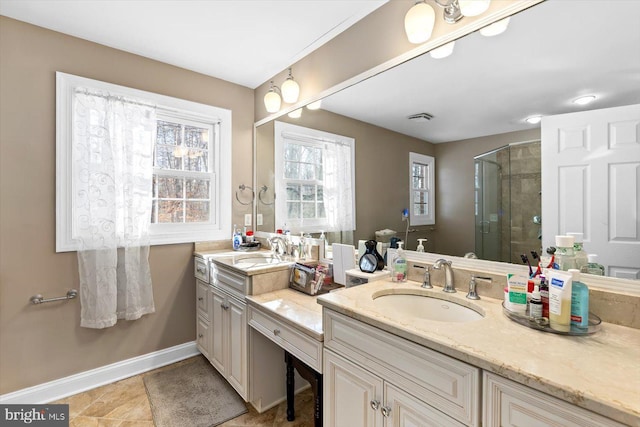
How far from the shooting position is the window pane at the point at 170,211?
2418mm

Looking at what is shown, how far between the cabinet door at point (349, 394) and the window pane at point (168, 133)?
2177mm

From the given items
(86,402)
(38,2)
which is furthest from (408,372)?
(38,2)

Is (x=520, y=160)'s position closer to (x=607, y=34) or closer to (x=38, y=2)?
(x=607, y=34)

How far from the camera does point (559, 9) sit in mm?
1062

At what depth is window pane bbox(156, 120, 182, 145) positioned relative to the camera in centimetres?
242

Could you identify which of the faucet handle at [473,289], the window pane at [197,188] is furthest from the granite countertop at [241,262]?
the faucet handle at [473,289]

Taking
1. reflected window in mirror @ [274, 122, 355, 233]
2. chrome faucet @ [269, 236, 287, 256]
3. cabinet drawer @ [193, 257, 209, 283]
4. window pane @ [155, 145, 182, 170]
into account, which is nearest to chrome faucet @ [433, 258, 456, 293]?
reflected window in mirror @ [274, 122, 355, 233]

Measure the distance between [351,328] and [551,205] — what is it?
2.98ft

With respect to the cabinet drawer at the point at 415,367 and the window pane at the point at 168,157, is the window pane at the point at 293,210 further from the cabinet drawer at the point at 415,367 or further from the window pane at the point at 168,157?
the cabinet drawer at the point at 415,367

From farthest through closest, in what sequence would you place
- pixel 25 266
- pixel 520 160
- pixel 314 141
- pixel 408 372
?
pixel 314 141
pixel 25 266
pixel 520 160
pixel 408 372

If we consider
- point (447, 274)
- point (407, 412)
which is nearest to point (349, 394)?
point (407, 412)

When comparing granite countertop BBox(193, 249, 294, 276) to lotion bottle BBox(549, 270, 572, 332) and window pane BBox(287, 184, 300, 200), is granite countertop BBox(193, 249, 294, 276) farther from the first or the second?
lotion bottle BBox(549, 270, 572, 332)

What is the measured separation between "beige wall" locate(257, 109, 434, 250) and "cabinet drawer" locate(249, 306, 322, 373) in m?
0.70

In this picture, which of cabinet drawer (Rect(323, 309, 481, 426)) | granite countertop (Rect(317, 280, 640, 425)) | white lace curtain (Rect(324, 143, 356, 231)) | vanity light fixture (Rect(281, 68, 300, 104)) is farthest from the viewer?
vanity light fixture (Rect(281, 68, 300, 104))
